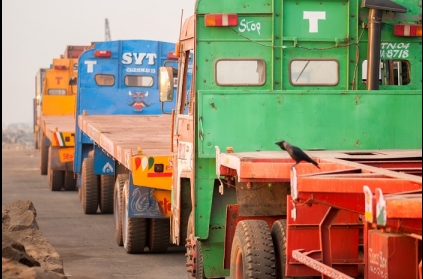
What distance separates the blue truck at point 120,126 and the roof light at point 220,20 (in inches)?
175

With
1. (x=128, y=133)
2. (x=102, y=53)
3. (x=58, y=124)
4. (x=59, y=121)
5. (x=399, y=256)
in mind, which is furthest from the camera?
(x=59, y=121)

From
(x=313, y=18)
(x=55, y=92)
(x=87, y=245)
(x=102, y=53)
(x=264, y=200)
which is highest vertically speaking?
(x=102, y=53)

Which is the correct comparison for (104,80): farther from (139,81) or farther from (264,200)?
(264,200)

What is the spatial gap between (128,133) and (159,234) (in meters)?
3.26

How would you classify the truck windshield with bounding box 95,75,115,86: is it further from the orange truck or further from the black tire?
the black tire

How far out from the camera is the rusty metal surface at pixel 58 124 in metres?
24.5

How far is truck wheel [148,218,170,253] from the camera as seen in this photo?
1455 cm

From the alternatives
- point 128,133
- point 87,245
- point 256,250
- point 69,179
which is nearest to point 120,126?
point 128,133

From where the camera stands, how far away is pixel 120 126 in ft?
62.3

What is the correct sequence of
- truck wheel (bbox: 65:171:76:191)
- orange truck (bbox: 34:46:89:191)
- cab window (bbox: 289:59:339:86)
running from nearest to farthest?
cab window (bbox: 289:59:339:86) → orange truck (bbox: 34:46:89:191) → truck wheel (bbox: 65:171:76:191)

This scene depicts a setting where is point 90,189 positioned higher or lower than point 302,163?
lower

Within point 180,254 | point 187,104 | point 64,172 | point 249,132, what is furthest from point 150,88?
point 249,132

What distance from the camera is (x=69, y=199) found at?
79.4ft

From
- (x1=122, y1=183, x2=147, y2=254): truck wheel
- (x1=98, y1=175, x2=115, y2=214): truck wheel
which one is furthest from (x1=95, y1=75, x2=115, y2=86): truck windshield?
(x1=122, y1=183, x2=147, y2=254): truck wheel
